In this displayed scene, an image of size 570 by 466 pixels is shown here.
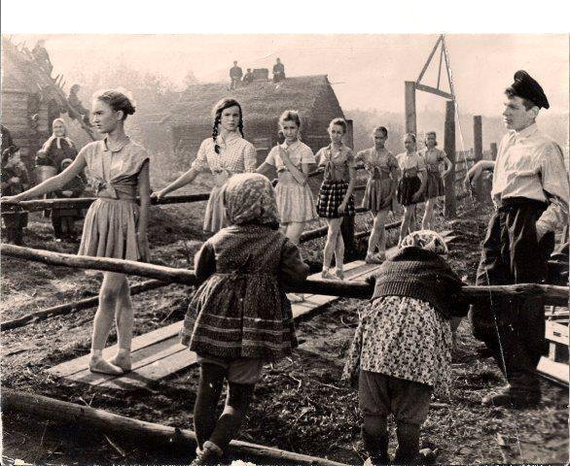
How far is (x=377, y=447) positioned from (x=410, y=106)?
78.2 inches

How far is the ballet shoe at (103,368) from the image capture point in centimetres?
337

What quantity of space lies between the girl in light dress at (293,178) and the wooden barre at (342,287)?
115cm

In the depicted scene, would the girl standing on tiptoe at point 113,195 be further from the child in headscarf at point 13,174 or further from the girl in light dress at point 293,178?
the child in headscarf at point 13,174

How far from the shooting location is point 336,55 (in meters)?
3.33

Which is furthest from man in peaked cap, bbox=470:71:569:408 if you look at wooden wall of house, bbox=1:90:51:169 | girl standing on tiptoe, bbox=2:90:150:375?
wooden wall of house, bbox=1:90:51:169

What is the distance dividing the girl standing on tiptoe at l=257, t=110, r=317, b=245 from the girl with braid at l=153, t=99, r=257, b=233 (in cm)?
34

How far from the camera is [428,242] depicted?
253cm

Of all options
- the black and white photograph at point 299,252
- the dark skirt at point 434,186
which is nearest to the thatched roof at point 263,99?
the black and white photograph at point 299,252

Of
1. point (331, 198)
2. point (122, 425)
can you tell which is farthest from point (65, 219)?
point (122, 425)

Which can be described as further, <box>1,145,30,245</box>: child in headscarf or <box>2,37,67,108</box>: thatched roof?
<box>1,145,30,245</box>: child in headscarf

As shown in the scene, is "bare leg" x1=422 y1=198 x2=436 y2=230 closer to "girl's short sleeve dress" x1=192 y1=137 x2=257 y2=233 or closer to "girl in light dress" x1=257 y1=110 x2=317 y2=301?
"girl in light dress" x1=257 y1=110 x2=317 y2=301

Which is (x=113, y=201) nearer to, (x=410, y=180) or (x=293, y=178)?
(x=293, y=178)

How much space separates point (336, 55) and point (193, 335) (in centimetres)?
168

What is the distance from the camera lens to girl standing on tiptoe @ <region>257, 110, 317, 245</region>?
12.9ft
